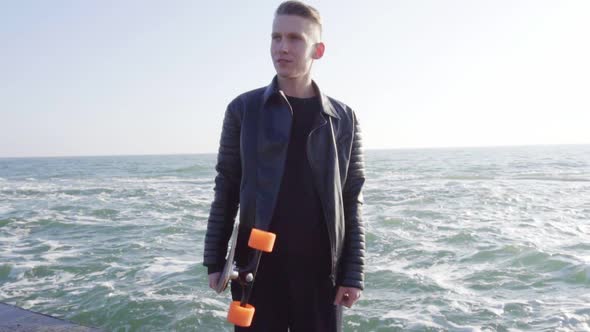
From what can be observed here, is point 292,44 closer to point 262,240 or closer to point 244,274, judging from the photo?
point 262,240

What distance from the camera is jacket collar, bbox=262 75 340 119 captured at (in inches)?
84.0

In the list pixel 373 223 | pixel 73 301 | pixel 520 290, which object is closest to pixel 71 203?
pixel 373 223

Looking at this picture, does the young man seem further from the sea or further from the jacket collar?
the sea

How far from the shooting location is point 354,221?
89.2 inches

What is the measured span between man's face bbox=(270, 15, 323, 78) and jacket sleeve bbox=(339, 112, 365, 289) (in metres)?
0.36

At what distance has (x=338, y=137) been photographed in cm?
220

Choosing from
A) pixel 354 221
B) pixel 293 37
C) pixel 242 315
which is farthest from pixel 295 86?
pixel 242 315

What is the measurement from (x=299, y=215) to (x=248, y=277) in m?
0.34

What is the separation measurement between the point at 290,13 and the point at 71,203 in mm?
15704

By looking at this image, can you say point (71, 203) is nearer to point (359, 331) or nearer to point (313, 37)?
point (359, 331)

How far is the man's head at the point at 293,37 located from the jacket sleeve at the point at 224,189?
0.29 meters

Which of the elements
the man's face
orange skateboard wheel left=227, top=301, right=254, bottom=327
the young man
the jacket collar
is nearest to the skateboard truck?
orange skateboard wheel left=227, top=301, right=254, bottom=327

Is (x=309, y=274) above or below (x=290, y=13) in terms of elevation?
below

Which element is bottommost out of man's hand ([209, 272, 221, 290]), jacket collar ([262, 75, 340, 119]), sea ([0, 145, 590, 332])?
sea ([0, 145, 590, 332])
